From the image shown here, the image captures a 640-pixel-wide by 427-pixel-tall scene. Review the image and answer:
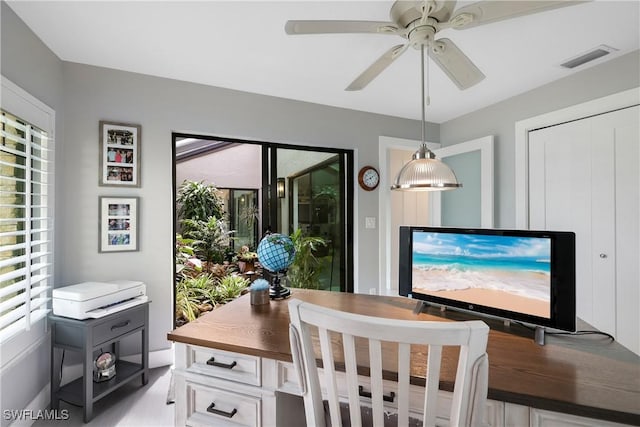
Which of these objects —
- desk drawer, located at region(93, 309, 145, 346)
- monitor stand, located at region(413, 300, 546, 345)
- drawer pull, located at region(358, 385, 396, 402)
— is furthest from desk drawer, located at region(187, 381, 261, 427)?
desk drawer, located at region(93, 309, 145, 346)

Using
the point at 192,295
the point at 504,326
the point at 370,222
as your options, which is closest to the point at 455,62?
the point at 504,326

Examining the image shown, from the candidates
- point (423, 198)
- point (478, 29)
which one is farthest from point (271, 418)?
point (423, 198)

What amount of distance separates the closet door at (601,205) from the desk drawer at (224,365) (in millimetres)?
2625

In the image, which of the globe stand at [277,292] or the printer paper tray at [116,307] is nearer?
the globe stand at [277,292]

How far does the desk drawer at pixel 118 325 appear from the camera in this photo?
195cm

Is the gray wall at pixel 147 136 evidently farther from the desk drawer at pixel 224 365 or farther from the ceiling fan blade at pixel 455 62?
the ceiling fan blade at pixel 455 62

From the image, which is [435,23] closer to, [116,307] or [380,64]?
[380,64]

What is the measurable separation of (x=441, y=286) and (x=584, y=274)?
1.86 metres

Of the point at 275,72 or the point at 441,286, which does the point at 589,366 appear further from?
the point at 275,72

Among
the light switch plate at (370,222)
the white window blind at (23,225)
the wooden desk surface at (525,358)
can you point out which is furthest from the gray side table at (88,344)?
the light switch plate at (370,222)

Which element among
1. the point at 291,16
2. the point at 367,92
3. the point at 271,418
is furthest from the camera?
the point at 367,92

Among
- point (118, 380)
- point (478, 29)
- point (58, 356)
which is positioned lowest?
point (118, 380)

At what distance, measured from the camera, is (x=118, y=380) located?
2.12 m

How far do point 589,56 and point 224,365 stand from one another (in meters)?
3.02
